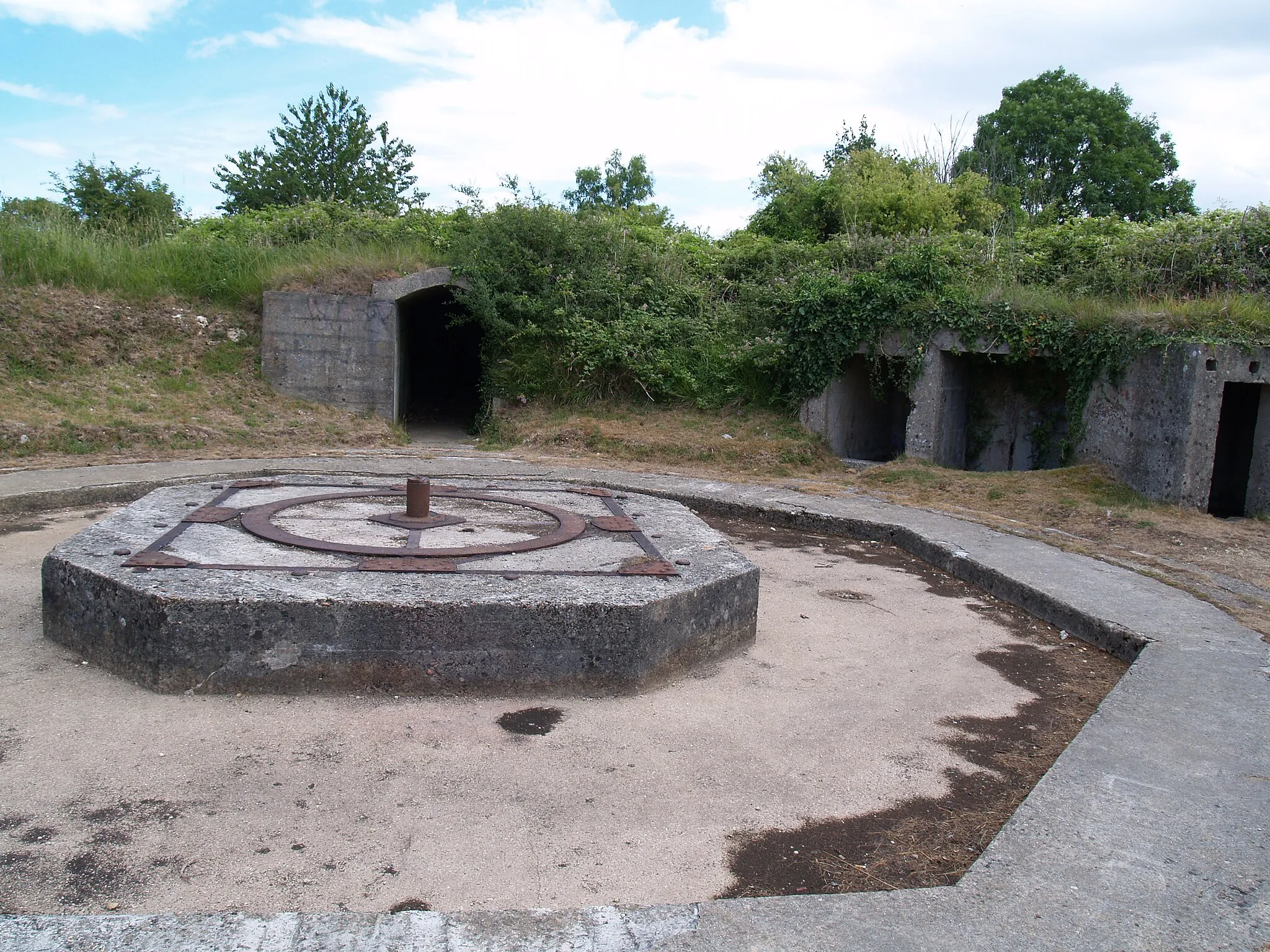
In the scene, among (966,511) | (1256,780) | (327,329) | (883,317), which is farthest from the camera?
(327,329)

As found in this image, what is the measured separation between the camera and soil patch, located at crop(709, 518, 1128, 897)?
105 inches

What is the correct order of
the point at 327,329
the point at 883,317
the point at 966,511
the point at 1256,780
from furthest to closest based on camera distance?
the point at 327,329 < the point at 883,317 < the point at 966,511 < the point at 1256,780

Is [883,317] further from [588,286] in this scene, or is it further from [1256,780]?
[1256,780]

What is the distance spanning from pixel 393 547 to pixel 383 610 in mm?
876

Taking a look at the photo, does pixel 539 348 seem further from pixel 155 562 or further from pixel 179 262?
pixel 155 562

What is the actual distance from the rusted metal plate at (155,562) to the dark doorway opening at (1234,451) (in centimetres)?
890

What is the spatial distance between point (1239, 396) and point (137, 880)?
9.97 m

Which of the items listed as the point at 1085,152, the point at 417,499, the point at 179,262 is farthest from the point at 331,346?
the point at 1085,152

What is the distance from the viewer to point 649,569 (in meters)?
4.43

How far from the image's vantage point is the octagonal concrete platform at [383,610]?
12.3ft

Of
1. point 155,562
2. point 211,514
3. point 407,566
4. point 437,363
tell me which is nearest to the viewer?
point 155,562

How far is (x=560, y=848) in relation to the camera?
9.00 ft

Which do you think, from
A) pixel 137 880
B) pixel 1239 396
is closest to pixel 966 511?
pixel 1239 396

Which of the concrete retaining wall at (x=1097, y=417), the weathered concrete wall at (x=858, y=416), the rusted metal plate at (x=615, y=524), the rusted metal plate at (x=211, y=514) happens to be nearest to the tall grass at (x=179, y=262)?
the weathered concrete wall at (x=858, y=416)
